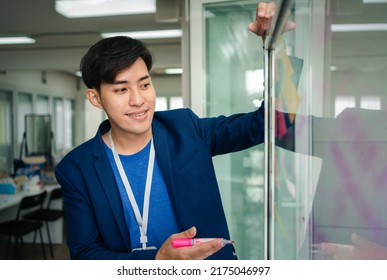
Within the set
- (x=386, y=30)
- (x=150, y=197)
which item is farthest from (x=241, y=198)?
(x=386, y=30)

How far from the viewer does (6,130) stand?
4340mm

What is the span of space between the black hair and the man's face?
0.5 inches

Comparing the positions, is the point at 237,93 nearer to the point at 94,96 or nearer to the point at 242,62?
the point at 242,62

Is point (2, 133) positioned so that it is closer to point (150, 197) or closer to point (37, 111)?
point (37, 111)

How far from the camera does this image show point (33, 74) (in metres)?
4.82

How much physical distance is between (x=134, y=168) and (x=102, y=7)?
1.68 meters

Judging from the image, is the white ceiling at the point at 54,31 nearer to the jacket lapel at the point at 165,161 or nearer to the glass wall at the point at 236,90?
the glass wall at the point at 236,90

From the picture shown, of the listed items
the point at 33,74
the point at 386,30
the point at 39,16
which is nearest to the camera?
the point at 386,30

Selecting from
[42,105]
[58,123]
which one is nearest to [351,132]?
[42,105]

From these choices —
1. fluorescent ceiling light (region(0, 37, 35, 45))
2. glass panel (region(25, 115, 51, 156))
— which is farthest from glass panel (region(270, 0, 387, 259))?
glass panel (region(25, 115, 51, 156))

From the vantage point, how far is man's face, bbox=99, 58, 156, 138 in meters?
0.76

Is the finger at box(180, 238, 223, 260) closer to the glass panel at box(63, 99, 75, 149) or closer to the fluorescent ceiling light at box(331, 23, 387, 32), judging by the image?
the fluorescent ceiling light at box(331, 23, 387, 32)

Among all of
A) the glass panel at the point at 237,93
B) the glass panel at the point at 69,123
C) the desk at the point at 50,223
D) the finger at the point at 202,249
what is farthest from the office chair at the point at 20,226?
the glass panel at the point at 69,123
